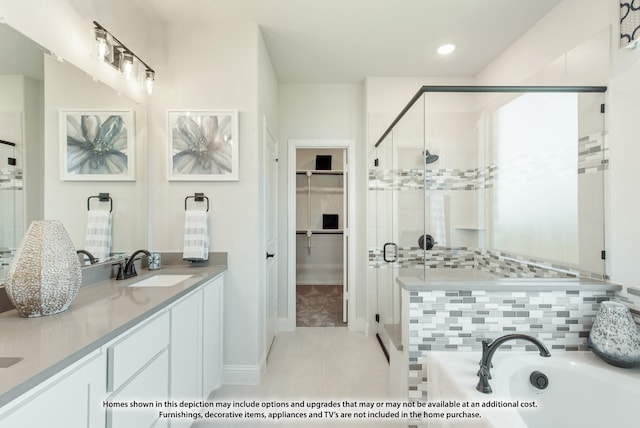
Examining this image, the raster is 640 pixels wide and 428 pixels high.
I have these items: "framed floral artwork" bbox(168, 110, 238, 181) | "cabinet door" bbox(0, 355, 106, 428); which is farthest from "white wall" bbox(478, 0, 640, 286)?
"cabinet door" bbox(0, 355, 106, 428)

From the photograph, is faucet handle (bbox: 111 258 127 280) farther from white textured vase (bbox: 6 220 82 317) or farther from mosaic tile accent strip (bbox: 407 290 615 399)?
mosaic tile accent strip (bbox: 407 290 615 399)

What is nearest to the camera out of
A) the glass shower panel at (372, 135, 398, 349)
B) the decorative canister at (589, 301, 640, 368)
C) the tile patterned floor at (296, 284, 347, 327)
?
the decorative canister at (589, 301, 640, 368)

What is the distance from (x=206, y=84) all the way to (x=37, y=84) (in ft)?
3.54

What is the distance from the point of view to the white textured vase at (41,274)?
1.07 m

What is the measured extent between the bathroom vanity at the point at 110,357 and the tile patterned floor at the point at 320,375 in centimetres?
45

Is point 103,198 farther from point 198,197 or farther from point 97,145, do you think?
point 198,197

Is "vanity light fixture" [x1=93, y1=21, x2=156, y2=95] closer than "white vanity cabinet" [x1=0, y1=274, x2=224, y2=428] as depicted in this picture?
No

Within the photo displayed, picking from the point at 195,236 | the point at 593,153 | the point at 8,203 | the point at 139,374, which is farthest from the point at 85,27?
the point at 593,153

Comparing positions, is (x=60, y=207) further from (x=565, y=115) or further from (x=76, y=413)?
(x=565, y=115)

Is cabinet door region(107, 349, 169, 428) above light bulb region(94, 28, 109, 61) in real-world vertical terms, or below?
below

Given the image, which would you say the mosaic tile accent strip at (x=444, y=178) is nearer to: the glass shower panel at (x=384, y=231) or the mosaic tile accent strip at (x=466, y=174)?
the mosaic tile accent strip at (x=466, y=174)

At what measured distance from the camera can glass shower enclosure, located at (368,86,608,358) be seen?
1792 millimetres

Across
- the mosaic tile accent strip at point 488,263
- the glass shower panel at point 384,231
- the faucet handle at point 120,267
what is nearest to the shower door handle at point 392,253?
the glass shower panel at point 384,231

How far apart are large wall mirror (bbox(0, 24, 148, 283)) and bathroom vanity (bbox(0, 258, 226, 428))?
0.39 metres
